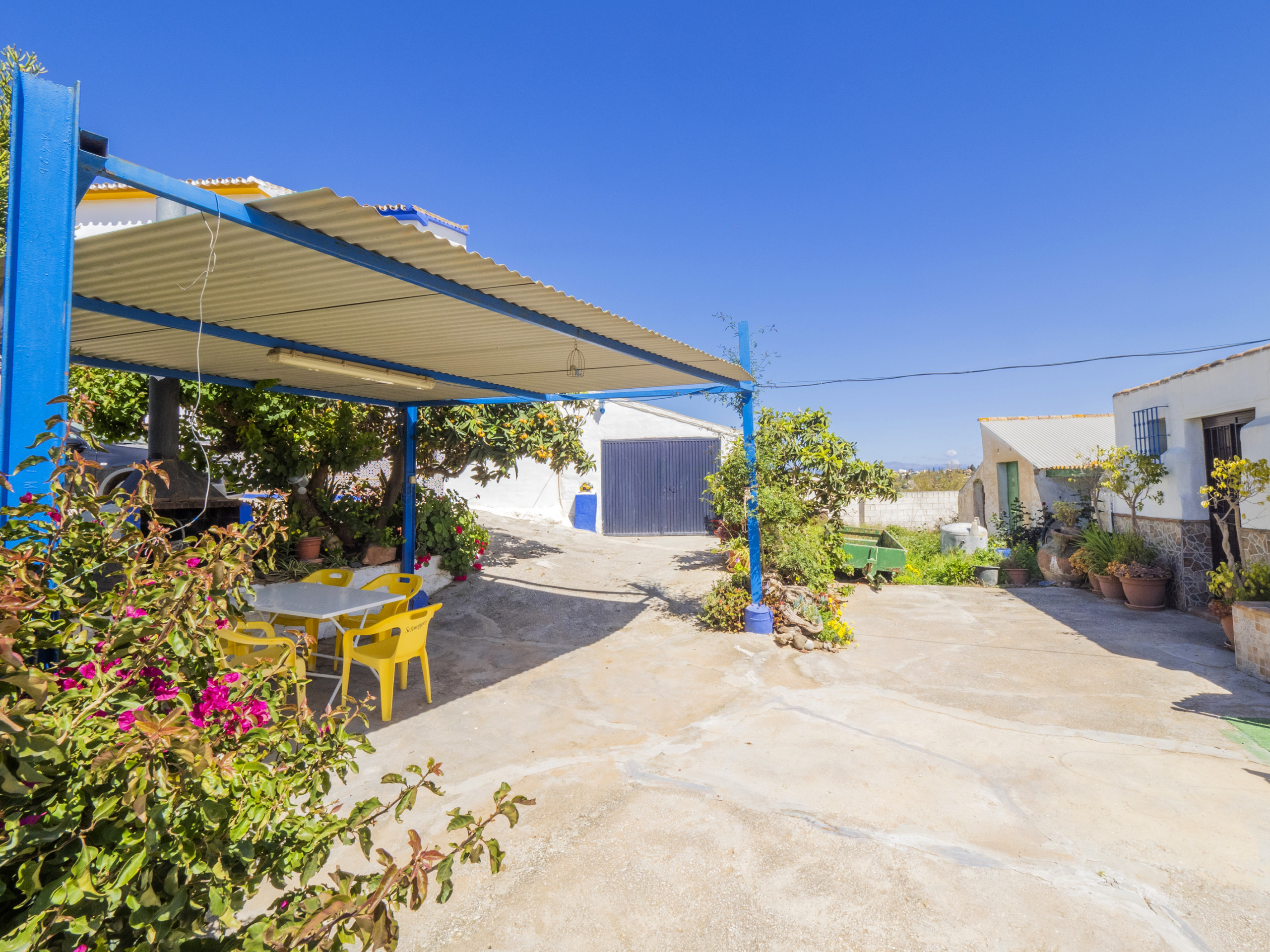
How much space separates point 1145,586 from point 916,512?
1111 cm

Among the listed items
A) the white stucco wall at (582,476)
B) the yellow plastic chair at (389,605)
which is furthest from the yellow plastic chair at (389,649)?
the white stucco wall at (582,476)

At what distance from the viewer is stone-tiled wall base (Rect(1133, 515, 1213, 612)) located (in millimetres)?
7723

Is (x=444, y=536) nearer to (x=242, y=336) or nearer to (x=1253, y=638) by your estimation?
(x=242, y=336)

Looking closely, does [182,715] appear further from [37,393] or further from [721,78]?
[721,78]

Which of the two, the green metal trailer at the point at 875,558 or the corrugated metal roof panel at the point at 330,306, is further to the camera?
the green metal trailer at the point at 875,558

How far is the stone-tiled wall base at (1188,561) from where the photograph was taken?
7723 millimetres

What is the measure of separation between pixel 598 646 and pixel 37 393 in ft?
17.7

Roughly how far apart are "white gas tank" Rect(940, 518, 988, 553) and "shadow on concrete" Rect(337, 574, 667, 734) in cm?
783

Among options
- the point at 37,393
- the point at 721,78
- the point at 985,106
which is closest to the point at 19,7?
the point at 721,78

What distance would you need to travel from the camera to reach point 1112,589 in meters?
8.60

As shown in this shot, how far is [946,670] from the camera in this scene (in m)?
5.57

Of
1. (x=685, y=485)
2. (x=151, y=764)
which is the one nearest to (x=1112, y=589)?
(x=685, y=485)

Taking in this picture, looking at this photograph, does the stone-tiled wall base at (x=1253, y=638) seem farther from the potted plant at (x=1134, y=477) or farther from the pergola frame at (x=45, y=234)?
the pergola frame at (x=45, y=234)

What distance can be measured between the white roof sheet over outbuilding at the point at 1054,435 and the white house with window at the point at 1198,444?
4.55 m
